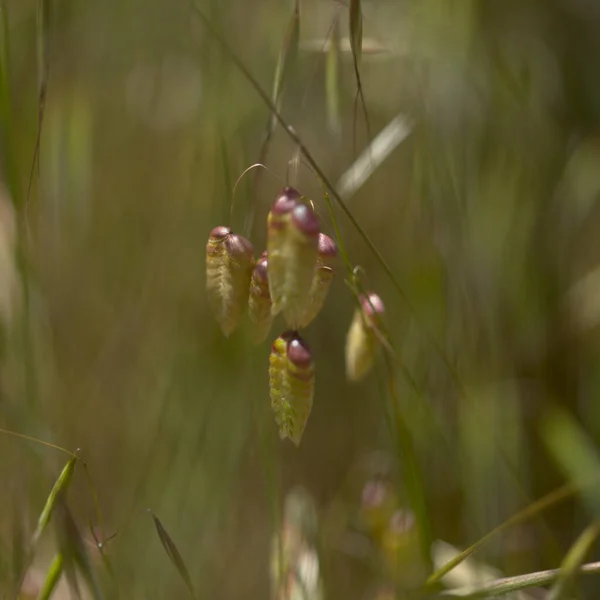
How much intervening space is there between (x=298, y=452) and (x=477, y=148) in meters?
0.79

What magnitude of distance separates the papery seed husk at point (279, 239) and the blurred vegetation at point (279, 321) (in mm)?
164

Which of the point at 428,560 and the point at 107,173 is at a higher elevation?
the point at 107,173

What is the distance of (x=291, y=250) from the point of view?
0.63 meters

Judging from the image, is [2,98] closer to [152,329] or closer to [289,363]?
[289,363]

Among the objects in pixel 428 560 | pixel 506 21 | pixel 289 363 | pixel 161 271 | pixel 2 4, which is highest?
pixel 506 21

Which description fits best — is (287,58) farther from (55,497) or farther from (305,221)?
(55,497)

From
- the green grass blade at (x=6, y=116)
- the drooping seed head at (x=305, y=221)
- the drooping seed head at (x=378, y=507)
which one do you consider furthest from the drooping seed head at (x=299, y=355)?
the drooping seed head at (x=378, y=507)

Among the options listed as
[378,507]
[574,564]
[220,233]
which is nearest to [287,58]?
[220,233]

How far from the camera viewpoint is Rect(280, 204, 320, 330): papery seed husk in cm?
62

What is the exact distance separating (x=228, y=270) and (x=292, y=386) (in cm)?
13

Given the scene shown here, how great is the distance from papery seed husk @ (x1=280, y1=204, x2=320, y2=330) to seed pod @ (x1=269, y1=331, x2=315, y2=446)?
2.3 inches

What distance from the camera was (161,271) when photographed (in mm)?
1604

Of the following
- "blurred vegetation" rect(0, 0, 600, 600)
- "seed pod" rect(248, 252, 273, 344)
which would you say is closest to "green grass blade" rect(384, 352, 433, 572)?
"blurred vegetation" rect(0, 0, 600, 600)

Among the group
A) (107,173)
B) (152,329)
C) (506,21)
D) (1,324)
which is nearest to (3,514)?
(1,324)
